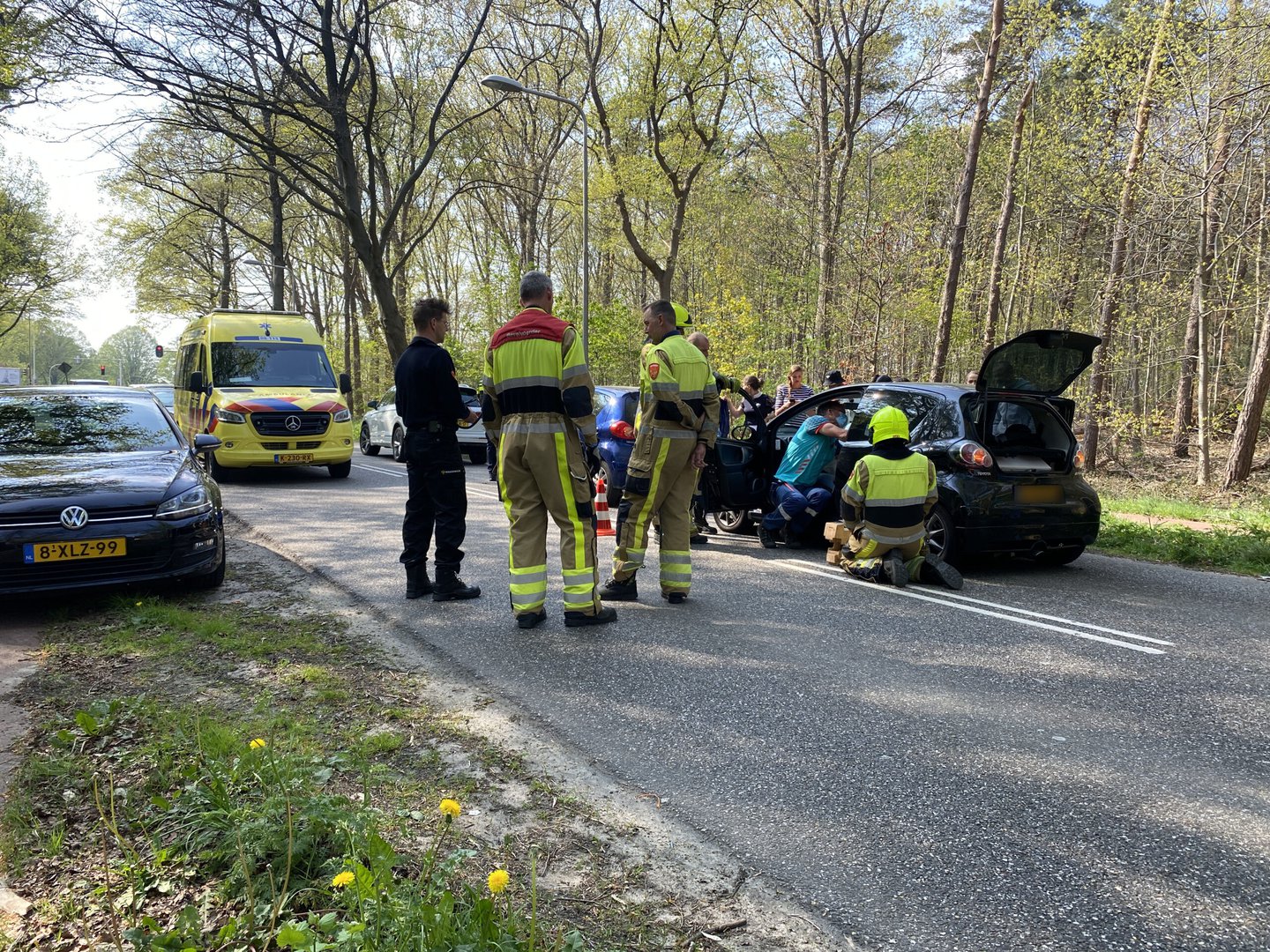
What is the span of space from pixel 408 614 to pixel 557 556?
2.16 meters

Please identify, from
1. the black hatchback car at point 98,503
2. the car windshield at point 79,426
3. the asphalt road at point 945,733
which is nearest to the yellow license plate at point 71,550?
the black hatchback car at point 98,503

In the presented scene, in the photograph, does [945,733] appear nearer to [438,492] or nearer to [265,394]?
[438,492]

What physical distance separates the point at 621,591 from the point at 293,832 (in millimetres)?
3712

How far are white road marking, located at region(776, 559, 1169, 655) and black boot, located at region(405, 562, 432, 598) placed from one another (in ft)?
10.4

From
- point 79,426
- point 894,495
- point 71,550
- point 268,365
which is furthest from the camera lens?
point 268,365

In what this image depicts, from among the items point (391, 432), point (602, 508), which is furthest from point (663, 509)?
point (391, 432)

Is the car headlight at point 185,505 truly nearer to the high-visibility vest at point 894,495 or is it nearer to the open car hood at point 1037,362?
the high-visibility vest at point 894,495

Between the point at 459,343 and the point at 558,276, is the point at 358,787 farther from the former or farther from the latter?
the point at 558,276

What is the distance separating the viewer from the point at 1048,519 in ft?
22.8

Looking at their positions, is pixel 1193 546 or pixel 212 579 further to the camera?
pixel 1193 546

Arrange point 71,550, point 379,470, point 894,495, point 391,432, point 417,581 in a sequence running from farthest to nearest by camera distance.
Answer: point 391,432
point 379,470
point 894,495
point 417,581
point 71,550

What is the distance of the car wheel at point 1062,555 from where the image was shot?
294 inches

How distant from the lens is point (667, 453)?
589cm

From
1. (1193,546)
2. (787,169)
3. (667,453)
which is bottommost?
(1193,546)
